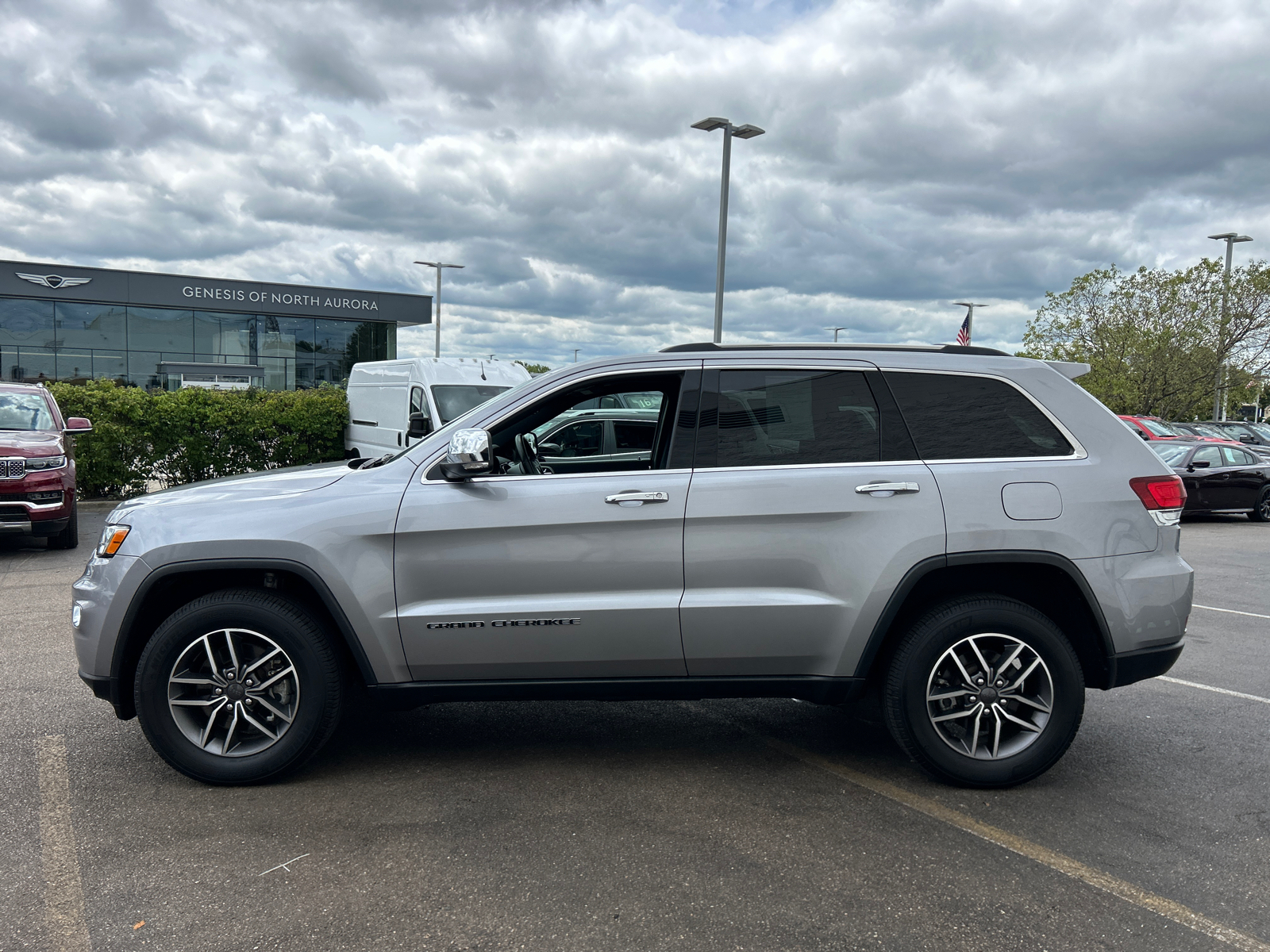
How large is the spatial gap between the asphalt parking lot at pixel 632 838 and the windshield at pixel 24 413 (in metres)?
6.90

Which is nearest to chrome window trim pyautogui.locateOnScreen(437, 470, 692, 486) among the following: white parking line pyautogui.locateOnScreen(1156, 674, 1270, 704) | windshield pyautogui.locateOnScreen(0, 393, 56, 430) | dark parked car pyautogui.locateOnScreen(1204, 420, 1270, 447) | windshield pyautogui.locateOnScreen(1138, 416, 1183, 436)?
white parking line pyautogui.locateOnScreen(1156, 674, 1270, 704)

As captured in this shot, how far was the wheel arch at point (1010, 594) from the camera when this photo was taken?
3924 mm

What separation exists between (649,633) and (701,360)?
121 centimetres

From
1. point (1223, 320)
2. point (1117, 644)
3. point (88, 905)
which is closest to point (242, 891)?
point (88, 905)

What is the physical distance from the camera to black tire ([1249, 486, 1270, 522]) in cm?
1633

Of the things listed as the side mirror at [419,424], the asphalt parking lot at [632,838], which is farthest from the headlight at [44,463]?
the asphalt parking lot at [632,838]

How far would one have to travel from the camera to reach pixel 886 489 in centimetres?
395

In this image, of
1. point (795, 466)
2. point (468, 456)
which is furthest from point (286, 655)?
point (795, 466)

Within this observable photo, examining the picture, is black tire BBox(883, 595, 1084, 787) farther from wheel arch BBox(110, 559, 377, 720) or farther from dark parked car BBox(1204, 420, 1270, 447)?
dark parked car BBox(1204, 420, 1270, 447)

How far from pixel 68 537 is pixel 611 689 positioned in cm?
928

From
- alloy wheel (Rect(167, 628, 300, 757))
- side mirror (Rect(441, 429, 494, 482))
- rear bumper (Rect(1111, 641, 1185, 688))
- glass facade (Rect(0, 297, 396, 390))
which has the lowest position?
alloy wheel (Rect(167, 628, 300, 757))

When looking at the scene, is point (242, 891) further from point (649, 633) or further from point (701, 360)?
point (701, 360)

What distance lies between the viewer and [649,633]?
3.91 metres

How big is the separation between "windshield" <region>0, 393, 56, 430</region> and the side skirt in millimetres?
9130
